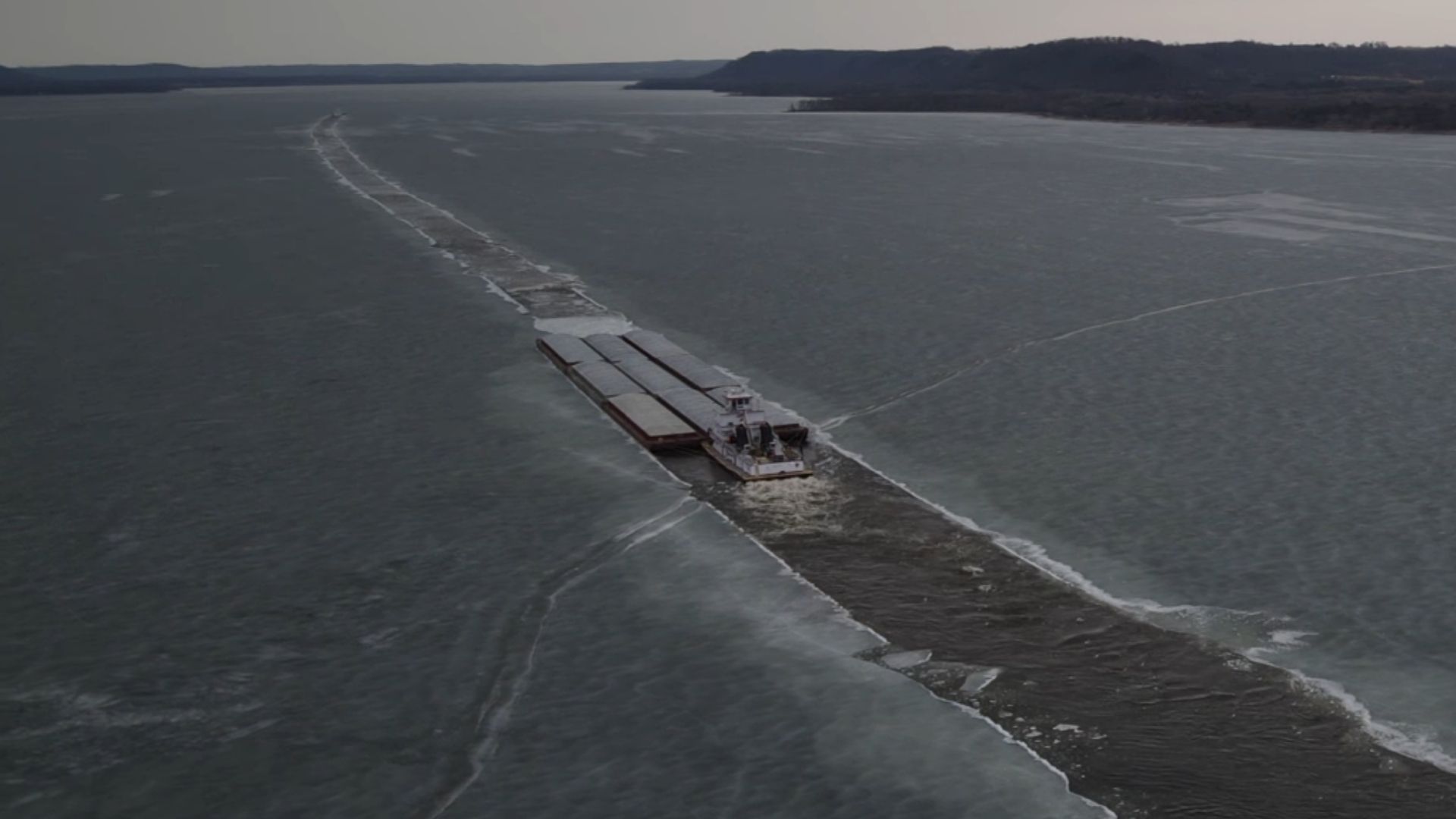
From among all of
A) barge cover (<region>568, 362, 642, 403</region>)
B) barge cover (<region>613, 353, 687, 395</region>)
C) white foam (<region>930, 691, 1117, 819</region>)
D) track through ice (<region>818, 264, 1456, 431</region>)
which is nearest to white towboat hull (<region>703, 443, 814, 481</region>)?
track through ice (<region>818, 264, 1456, 431</region>)

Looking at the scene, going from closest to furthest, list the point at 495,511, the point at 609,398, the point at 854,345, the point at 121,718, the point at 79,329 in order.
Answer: the point at 121,718, the point at 495,511, the point at 609,398, the point at 854,345, the point at 79,329

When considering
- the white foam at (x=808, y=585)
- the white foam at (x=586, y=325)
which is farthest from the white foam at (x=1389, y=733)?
the white foam at (x=586, y=325)

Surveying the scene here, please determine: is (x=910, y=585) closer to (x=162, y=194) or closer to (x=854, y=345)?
(x=854, y=345)

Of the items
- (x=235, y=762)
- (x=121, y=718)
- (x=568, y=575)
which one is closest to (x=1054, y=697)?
(x=568, y=575)

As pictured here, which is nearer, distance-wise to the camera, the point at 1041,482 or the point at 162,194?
the point at 1041,482

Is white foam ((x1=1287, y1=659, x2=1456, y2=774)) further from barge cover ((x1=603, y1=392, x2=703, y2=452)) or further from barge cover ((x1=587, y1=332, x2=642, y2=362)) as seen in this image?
barge cover ((x1=587, y1=332, x2=642, y2=362))

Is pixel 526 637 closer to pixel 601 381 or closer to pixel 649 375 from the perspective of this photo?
pixel 601 381

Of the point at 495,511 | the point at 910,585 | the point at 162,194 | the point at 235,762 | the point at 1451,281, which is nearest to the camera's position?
the point at 235,762
